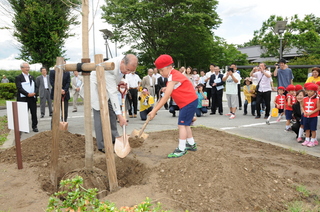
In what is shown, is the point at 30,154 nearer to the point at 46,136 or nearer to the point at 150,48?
the point at 46,136

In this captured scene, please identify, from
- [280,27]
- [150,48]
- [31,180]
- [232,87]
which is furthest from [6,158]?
[150,48]

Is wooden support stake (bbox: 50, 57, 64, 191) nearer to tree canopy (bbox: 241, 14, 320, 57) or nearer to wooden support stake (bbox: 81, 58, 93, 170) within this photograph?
wooden support stake (bbox: 81, 58, 93, 170)

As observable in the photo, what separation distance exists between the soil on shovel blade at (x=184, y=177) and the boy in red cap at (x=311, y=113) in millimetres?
1101

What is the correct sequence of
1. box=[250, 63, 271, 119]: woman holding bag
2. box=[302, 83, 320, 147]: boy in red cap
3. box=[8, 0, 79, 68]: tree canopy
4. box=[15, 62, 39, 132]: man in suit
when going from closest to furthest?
box=[302, 83, 320, 147]: boy in red cap < box=[15, 62, 39, 132]: man in suit < box=[250, 63, 271, 119]: woman holding bag < box=[8, 0, 79, 68]: tree canopy

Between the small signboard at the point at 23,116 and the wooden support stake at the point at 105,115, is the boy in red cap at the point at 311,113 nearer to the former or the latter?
the wooden support stake at the point at 105,115

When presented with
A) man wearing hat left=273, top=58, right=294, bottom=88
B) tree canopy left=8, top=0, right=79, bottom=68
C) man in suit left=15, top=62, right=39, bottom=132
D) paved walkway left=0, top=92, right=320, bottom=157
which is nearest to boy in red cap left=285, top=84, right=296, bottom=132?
paved walkway left=0, top=92, right=320, bottom=157

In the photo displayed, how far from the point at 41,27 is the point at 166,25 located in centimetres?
1346

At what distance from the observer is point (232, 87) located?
10461 millimetres

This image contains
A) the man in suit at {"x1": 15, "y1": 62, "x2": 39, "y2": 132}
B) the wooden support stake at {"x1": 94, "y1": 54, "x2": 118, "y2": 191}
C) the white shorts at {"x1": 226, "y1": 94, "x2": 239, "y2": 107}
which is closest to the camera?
the wooden support stake at {"x1": 94, "y1": 54, "x2": 118, "y2": 191}

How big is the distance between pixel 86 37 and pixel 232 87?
780 cm

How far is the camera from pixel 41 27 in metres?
20.0

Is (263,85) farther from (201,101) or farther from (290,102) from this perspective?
(290,102)

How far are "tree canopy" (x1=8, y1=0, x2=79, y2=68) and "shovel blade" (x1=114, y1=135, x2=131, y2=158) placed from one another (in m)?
17.6

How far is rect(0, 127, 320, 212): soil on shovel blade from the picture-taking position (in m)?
3.28
